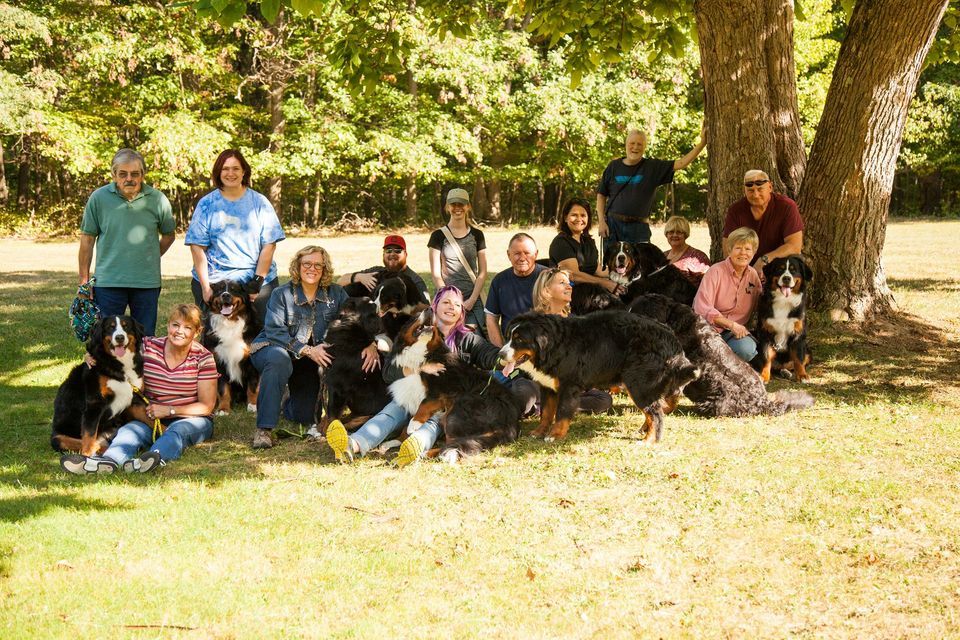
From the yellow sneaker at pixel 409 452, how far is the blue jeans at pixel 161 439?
1.41 metres

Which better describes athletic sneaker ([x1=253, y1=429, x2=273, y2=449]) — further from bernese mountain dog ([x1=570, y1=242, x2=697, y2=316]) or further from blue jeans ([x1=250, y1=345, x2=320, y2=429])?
bernese mountain dog ([x1=570, y1=242, x2=697, y2=316])

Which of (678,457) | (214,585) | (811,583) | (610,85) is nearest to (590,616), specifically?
(811,583)

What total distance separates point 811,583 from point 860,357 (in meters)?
4.43

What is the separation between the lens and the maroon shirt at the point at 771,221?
676 cm

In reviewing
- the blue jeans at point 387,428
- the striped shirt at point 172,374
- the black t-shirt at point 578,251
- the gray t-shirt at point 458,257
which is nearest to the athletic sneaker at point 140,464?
the striped shirt at point 172,374

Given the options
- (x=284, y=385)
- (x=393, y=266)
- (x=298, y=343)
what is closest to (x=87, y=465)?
(x=284, y=385)

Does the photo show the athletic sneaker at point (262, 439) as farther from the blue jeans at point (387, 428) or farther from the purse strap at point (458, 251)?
the purse strap at point (458, 251)

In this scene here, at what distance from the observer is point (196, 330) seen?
17.2ft

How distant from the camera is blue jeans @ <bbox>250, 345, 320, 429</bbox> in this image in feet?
17.8

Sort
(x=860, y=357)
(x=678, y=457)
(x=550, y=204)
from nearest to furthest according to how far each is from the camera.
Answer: (x=678, y=457), (x=860, y=357), (x=550, y=204)

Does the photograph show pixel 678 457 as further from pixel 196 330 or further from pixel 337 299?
pixel 196 330

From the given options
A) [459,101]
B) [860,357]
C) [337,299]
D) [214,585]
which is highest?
[459,101]

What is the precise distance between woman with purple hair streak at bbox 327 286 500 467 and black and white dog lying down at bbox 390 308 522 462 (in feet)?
0.22

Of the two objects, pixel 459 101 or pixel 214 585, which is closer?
pixel 214 585
